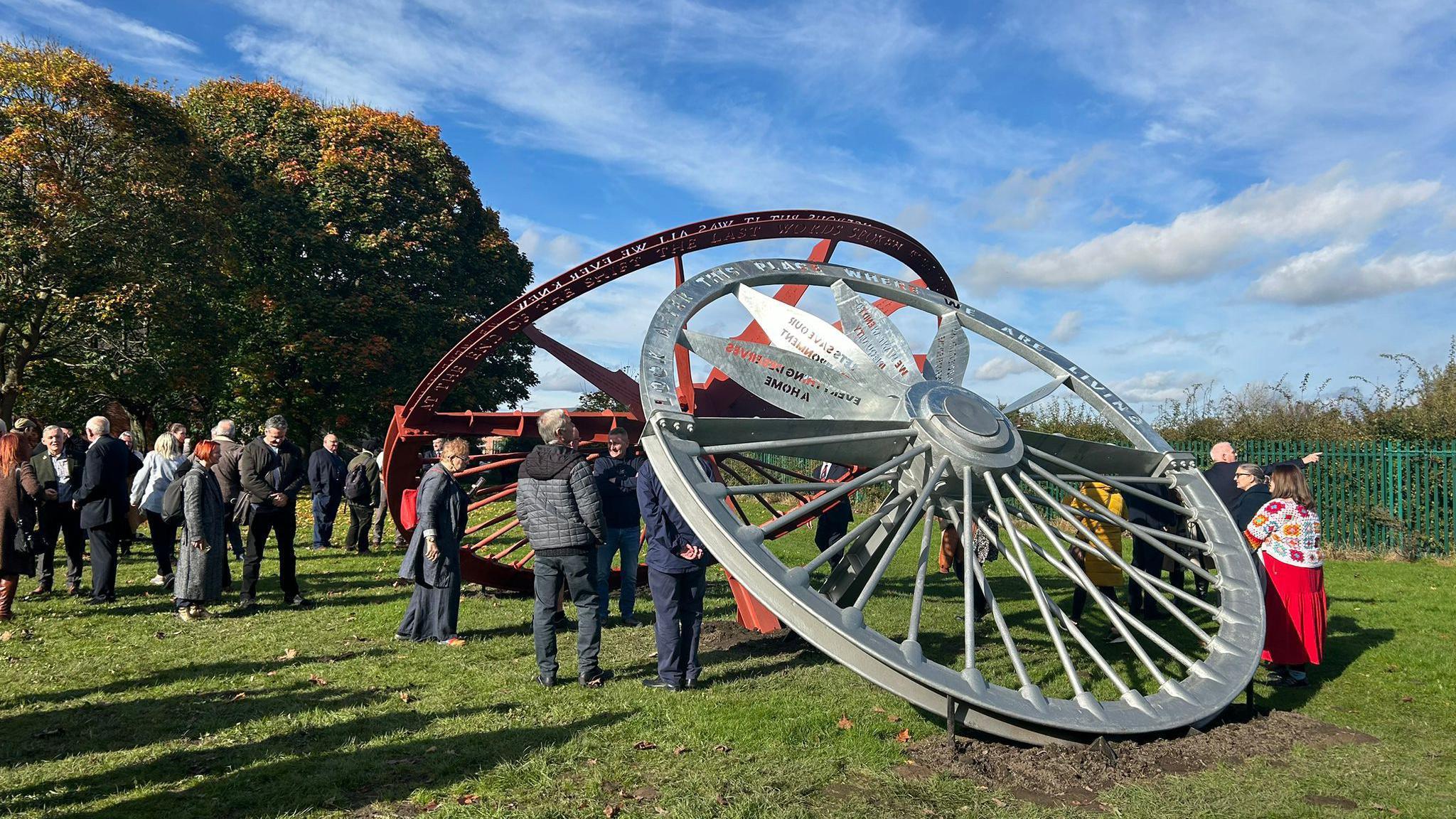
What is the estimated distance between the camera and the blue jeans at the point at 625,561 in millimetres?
8289

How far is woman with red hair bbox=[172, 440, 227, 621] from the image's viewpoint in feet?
26.6

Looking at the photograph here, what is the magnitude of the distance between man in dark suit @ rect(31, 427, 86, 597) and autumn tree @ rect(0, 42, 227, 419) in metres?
11.0

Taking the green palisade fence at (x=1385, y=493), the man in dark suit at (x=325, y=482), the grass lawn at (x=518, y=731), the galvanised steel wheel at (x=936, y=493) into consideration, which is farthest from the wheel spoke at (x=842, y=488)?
the green palisade fence at (x=1385, y=493)

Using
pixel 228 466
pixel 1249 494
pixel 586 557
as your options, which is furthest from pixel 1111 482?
pixel 228 466

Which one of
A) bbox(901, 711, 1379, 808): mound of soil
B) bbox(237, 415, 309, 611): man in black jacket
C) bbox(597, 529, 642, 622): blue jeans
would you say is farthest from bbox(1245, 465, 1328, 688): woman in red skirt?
bbox(237, 415, 309, 611): man in black jacket

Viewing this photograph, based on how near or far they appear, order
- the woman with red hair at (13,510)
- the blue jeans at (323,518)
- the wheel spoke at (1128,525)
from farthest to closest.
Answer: the blue jeans at (323,518) → the woman with red hair at (13,510) → the wheel spoke at (1128,525)

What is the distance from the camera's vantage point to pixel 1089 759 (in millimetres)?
4648

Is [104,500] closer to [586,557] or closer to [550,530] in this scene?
[550,530]

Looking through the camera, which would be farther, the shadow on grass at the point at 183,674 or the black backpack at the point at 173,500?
the black backpack at the point at 173,500

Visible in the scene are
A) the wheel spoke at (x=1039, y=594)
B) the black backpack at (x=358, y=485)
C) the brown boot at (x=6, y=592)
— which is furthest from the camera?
the black backpack at (x=358, y=485)

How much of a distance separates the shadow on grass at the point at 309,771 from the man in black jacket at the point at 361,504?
858 cm

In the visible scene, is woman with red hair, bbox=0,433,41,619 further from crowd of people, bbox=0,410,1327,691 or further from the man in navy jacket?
the man in navy jacket

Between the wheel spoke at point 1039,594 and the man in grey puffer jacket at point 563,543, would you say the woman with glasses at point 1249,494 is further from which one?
the man in grey puffer jacket at point 563,543

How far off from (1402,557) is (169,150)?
2518 centimetres
